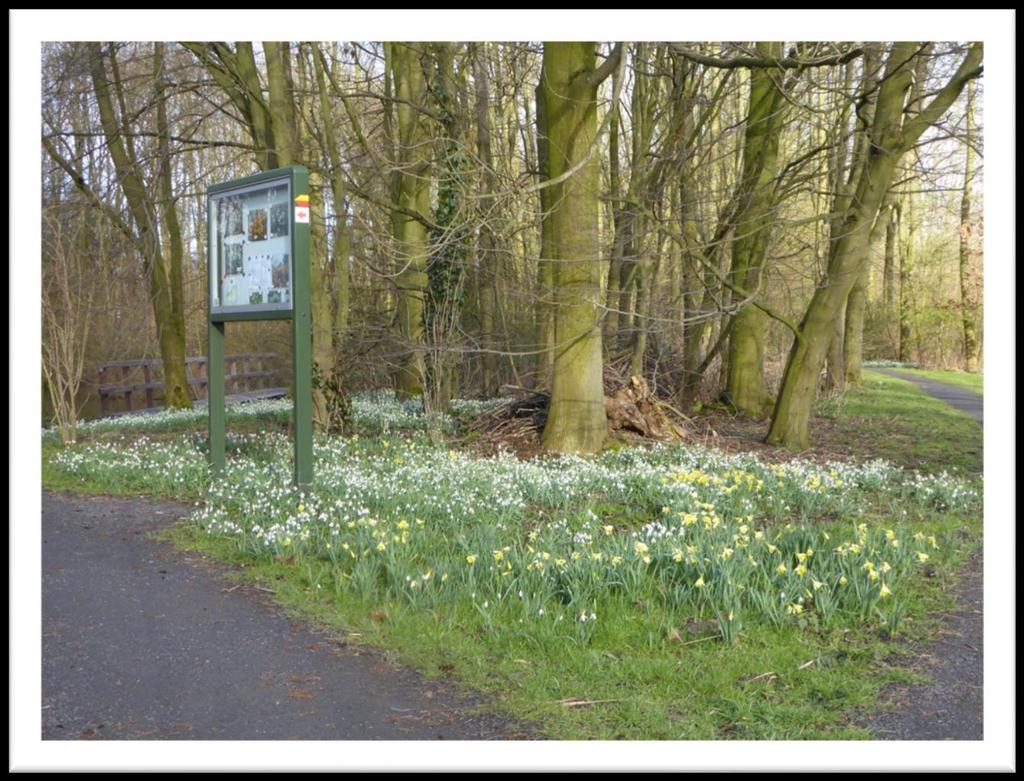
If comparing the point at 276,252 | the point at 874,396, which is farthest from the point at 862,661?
the point at 874,396

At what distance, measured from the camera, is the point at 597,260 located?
10359 millimetres

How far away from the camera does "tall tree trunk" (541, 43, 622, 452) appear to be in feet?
35.3

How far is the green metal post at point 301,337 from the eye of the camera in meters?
8.27

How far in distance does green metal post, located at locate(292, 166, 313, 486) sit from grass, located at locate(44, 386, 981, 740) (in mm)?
405

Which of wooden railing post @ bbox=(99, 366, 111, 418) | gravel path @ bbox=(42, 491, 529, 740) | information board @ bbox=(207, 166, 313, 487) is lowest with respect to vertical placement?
gravel path @ bbox=(42, 491, 529, 740)

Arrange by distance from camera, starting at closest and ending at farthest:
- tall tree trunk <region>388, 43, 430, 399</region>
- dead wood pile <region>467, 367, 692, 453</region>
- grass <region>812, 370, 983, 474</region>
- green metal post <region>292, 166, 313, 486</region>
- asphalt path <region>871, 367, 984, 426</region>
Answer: green metal post <region>292, 166, 313, 486</region>
grass <region>812, 370, 983, 474</region>
dead wood pile <region>467, 367, 692, 453</region>
tall tree trunk <region>388, 43, 430, 399</region>
asphalt path <region>871, 367, 984, 426</region>

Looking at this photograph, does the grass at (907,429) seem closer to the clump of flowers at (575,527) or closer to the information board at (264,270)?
the clump of flowers at (575,527)

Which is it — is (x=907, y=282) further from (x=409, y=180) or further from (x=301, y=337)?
(x=301, y=337)

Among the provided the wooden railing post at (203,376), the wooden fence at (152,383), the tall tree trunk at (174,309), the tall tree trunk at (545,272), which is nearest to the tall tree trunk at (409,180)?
the tall tree trunk at (545,272)

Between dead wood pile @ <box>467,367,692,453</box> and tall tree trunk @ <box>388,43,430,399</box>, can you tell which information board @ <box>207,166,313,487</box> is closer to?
dead wood pile @ <box>467,367,692,453</box>

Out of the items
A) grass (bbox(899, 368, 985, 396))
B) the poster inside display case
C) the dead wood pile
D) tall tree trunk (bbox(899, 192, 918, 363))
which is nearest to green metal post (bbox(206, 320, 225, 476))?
the poster inside display case

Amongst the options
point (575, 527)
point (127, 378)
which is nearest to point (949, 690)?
point (575, 527)

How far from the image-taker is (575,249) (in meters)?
10.9

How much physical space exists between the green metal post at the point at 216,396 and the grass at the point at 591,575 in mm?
221
